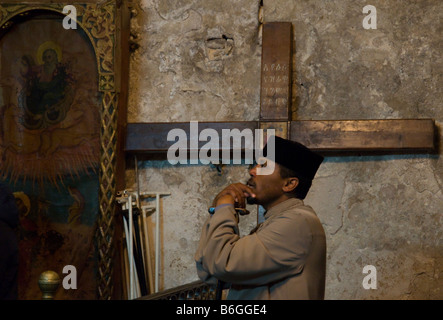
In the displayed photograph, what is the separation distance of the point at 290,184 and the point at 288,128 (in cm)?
199

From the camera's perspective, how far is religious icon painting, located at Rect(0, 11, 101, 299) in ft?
16.8

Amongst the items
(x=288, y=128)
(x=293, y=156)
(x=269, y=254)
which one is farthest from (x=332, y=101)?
(x=269, y=254)

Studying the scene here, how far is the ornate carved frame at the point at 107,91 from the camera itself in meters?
4.96

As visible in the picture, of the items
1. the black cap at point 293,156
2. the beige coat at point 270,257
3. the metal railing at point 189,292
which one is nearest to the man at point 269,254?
the beige coat at point 270,257

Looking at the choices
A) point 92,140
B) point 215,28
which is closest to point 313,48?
point 215,28

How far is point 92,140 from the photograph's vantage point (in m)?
5.13

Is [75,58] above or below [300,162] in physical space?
above

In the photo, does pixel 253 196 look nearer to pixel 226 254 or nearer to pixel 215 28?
pixel 226 254

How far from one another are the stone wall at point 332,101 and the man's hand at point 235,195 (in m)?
2.05

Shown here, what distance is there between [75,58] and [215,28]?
3.77 ft

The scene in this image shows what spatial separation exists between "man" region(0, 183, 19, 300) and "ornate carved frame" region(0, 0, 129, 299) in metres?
0.62

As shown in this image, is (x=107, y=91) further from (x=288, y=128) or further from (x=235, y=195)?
(x=235, y=195)
